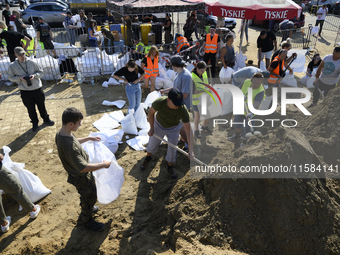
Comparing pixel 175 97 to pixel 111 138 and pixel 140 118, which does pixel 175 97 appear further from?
pixel 140 118

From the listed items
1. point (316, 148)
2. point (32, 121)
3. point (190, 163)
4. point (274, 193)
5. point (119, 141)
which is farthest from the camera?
point (32, 121)

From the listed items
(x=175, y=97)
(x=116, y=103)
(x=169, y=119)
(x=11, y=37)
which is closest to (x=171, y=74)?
(x=116, y=103)

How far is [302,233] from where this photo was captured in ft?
9.30

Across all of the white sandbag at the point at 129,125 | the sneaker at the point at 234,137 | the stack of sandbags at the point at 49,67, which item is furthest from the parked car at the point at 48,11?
Result: the sneaker at the point at 234,137

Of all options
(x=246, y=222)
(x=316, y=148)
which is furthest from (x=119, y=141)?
(x=316, y=148)

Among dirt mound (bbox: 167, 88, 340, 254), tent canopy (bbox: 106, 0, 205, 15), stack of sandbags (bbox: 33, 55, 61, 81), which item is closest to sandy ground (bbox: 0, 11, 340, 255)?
dirt mound (bbox: 167, 88, 340, 254)

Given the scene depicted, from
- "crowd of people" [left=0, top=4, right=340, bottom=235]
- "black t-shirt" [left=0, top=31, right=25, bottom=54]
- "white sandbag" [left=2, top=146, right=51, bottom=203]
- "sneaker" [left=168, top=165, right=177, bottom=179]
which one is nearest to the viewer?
"crowd of people" [left=0, top=4, right=340, bottom=235]

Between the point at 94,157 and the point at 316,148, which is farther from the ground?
the point at 94,157

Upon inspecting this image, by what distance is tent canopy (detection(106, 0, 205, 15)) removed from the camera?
8320mm

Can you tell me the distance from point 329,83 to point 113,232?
20.1 ft

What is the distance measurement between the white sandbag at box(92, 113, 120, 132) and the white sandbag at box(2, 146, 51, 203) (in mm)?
2170

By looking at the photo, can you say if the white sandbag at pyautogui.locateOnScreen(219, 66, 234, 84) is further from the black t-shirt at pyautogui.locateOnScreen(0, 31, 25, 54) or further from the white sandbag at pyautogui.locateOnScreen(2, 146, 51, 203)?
the black t-shirt at pyautogui.locateOnScreen(0, 31, 25, 54)

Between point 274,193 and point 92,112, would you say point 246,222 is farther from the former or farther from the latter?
point 92,112

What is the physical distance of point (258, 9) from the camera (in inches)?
320
